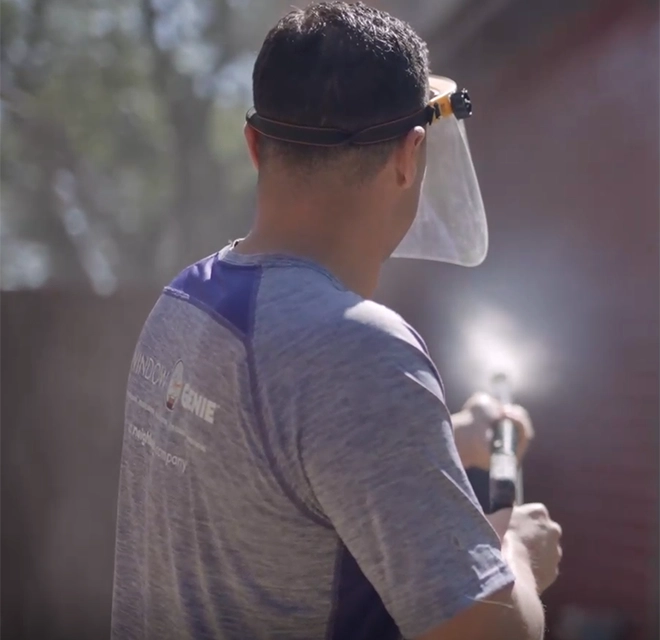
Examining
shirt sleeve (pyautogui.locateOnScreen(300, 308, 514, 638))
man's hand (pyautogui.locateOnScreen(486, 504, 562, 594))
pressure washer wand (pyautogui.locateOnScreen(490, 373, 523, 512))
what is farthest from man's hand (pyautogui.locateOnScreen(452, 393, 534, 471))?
shirt sleeve (pyautogui.locateOnScreen(300, 308, 514, 638))

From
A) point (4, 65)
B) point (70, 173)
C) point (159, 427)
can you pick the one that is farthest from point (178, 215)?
point (159, 427)

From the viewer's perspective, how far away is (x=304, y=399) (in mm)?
1201

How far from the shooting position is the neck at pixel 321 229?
1408 mm

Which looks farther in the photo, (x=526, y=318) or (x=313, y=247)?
(x=526, y=318)

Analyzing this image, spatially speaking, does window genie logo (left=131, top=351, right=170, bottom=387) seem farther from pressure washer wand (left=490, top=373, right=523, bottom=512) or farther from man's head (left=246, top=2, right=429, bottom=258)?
pressure washer wand (left=490, top=373, right=523, bottom=512)

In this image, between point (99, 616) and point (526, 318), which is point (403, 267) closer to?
point (526, 318)

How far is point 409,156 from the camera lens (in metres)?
1.43

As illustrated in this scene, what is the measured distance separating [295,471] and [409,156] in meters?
0.54

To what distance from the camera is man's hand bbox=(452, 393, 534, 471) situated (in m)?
1.93

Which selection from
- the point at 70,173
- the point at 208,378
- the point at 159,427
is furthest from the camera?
the point at 70,173

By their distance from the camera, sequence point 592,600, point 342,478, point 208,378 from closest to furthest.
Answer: point 342,478, point 208,378, point 592,600

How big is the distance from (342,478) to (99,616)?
4.03 metres

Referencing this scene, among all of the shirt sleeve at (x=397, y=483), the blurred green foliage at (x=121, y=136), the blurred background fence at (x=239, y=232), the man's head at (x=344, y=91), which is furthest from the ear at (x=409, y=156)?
the blurred green foliage at (x=121, y=136)

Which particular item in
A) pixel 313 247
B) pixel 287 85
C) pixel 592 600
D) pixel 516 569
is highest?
pixel 287 85
